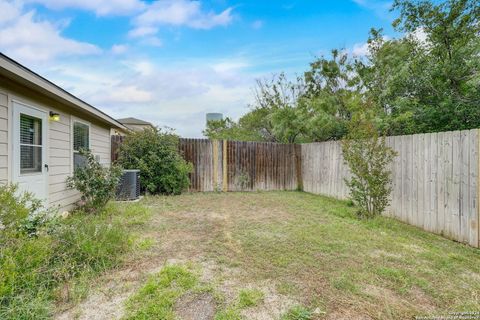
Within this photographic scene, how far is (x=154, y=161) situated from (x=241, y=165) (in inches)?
112

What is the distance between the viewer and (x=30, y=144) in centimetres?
385

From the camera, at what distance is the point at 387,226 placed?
4461mm

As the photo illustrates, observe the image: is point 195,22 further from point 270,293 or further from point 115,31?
point 270,293

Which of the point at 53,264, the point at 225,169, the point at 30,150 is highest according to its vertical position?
the point at 30,150

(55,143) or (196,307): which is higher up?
(55,143)

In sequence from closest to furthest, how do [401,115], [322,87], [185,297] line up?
[185,297]
[401,115]
[322,87]

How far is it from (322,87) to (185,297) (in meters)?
10.7

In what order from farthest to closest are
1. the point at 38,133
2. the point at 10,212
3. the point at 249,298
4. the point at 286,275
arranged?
1. the point at 38,133
2. the point at 286,275
3. the point at 10,212
4. the point at 249,298

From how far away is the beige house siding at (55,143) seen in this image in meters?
3.28

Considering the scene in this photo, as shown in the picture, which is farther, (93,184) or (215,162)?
(215,162)

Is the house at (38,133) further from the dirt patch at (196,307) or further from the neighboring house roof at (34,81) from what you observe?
the dirt patch at (196,307)

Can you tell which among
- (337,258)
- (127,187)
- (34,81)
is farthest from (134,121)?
(337,258)

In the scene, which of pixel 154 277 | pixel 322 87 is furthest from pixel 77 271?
pixel 322 87

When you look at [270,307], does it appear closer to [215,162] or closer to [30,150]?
[30,150]
